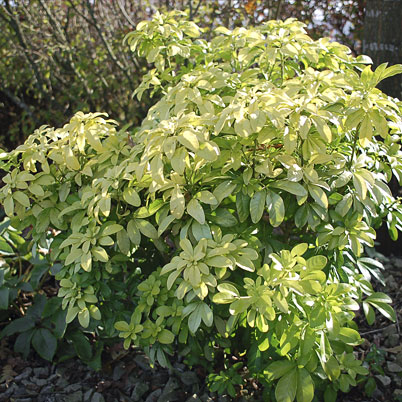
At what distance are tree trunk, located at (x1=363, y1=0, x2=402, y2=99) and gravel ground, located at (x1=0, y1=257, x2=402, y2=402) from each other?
1.53 metres

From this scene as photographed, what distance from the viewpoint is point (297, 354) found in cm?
177

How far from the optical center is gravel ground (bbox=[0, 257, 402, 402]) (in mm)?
A: 2334

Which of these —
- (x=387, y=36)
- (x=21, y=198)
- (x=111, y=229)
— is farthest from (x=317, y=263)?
(x=387, y=36)

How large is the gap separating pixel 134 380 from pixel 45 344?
1.63 ft

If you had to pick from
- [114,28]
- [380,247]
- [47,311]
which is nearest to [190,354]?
[47,311]

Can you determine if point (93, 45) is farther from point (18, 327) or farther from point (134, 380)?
point (134, 380)

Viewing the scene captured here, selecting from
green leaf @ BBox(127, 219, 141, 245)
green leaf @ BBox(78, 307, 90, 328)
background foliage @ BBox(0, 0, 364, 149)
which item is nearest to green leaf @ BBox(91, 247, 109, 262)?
green leaf @ BBox(127, 219, 141, 245)

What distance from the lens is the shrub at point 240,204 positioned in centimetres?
160

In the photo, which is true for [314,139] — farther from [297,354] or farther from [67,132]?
[67,132]

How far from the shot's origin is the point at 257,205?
168 cm

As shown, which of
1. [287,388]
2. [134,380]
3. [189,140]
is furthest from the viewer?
[134,380]

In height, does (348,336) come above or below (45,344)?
above

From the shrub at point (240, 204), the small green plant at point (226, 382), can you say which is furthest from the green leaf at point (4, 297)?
the small green plant at point (226, 382)

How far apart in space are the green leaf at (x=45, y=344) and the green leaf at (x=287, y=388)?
1.29 m
